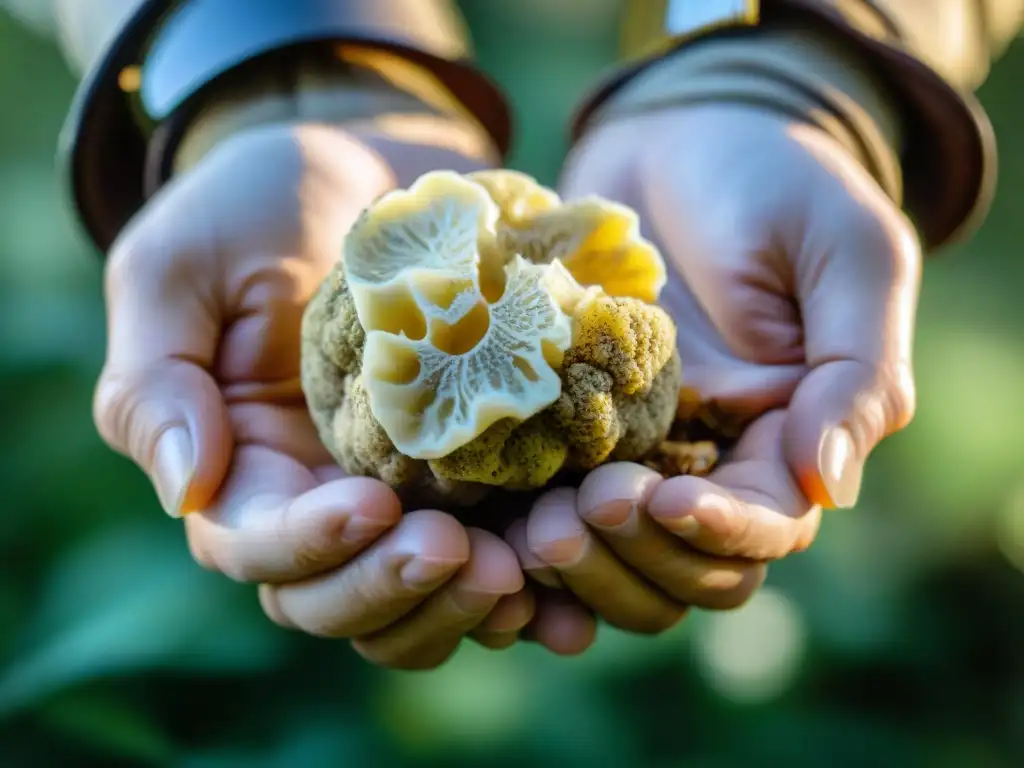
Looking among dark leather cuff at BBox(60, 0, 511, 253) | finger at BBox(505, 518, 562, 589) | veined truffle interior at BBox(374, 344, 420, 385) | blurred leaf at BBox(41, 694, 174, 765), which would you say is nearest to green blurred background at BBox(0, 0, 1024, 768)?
blurred leaf at BBox(41, 694, 174, 765)

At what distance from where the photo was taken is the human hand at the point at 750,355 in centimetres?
79

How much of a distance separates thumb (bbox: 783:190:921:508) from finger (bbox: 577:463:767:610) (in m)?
0.12

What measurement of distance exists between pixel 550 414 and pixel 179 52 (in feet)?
2.75

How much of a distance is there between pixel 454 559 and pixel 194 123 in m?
0.89

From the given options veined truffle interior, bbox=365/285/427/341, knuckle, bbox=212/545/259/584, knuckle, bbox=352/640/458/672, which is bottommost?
knuckle, bbox=352/640/458/672

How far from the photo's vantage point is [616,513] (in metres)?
0.75

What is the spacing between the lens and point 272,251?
42.0 inches

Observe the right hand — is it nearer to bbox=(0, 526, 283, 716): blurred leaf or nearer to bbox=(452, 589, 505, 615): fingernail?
bbox=(452, 589, 505, 615): fingernail

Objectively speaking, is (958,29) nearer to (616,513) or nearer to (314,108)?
(314,108)

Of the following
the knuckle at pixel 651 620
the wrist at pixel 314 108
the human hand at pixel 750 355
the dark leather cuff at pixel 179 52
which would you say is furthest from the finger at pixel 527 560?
the dark leather cuff at pixel 179 52

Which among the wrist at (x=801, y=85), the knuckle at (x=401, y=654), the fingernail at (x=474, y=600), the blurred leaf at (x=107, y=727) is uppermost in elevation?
the wrist at (x=801, y=85)

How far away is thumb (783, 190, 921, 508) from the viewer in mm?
855

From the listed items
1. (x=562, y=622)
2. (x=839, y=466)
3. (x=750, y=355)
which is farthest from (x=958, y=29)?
(x=562, y=622)

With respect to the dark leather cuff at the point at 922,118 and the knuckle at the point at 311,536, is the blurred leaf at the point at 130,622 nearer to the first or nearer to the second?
the knuckle at the point at 311,536
